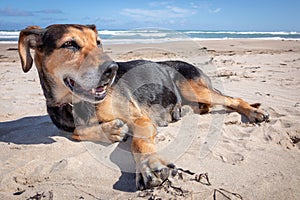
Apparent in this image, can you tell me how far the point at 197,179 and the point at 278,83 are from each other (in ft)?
17.8

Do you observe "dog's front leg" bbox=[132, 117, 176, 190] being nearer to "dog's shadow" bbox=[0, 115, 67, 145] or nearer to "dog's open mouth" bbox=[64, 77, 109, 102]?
"dog's open mouth" bbox=[64, 77, 109, 102]

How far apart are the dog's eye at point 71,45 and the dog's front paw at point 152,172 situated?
175 cm

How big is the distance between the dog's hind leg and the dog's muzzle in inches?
79.4

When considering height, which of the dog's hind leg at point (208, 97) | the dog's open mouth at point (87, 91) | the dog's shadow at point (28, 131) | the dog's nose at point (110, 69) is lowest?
the dog's shadow at point (28, 131)

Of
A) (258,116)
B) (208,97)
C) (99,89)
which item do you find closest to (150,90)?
(208,97)

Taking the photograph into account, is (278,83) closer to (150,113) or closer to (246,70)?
(246,70)

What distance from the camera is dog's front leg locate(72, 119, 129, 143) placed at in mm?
3520

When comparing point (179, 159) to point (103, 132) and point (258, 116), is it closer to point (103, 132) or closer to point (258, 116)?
point (103, 132)

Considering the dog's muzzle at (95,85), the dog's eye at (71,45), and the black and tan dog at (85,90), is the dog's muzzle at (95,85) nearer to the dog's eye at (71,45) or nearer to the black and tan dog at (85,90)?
the black and tan dog at (85,90)

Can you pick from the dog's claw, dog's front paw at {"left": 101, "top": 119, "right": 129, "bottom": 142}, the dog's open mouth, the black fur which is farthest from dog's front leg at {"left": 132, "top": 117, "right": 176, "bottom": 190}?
the dog's claw

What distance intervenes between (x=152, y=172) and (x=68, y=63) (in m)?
1.79

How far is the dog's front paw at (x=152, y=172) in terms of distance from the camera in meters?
2.51

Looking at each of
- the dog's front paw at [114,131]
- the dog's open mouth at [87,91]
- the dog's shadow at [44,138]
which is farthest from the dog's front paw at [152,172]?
the dog's open mouth at [87,91]

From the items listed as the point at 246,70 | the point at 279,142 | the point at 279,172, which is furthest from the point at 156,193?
the point at 246,70
